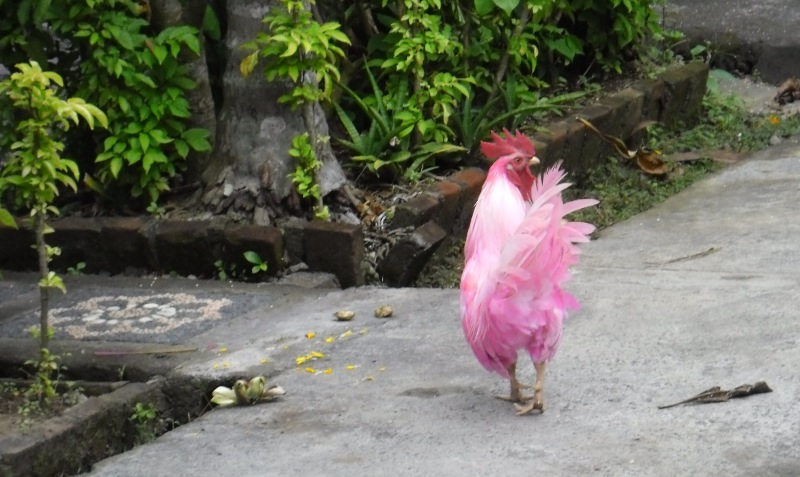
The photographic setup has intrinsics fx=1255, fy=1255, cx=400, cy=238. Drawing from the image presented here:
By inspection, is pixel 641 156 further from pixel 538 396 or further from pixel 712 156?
pixel 538 396

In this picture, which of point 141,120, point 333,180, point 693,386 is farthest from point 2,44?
point 693,386

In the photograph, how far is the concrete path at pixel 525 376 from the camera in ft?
12.4

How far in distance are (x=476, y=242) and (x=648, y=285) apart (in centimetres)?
161

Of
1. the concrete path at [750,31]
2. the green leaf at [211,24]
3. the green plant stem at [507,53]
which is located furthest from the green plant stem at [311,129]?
the concrete path at [750,31]

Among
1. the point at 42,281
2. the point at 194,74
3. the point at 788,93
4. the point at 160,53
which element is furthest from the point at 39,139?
the point at 788,93

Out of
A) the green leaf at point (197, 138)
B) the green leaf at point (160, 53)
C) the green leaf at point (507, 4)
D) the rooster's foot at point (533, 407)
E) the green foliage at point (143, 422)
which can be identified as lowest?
the green foliage at point (143, 422)

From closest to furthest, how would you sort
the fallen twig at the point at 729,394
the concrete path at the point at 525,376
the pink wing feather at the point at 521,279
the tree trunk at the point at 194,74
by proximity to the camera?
the concrete path at the point at 525,376, the pink wing feather at the point at 521,279, the fallen twig at the point at 729,394, the tree trunk at the point at 194,74

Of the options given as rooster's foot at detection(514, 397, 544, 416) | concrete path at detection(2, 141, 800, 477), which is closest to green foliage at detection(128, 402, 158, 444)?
concrete path at detection(2, 141, 800, 477)

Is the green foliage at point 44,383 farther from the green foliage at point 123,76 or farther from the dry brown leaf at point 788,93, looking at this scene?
the dry brown leaf at point 788,93

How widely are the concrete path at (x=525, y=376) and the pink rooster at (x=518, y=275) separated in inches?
9.2

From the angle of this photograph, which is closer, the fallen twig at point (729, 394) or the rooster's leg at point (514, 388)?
the fallen twig at point (729, 394)

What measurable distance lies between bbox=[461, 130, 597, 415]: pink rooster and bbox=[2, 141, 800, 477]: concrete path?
0.23 m

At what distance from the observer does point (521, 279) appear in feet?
13.1

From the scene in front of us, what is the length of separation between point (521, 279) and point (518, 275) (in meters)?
0.02
